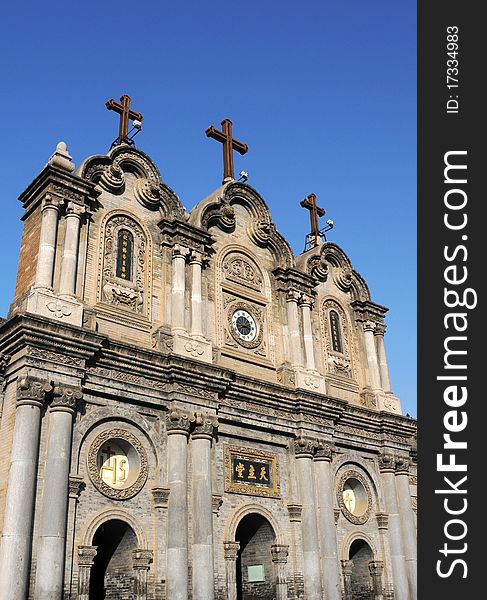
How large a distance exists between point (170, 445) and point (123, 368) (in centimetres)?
254

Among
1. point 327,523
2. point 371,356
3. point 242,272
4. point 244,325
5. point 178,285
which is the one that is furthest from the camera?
point 371,356

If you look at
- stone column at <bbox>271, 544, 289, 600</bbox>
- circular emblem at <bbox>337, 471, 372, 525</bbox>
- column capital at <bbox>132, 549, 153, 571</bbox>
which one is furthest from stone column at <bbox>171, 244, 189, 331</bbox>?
circular emblem at <bbox>337, 471, 372, 525</bbox>

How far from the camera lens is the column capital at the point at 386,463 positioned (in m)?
25.6

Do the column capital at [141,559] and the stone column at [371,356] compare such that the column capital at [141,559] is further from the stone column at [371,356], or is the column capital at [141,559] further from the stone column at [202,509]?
the stone column at [371,356]

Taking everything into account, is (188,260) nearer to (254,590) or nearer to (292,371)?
(292,371)

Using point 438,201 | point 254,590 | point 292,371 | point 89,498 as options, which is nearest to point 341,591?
point 254,590

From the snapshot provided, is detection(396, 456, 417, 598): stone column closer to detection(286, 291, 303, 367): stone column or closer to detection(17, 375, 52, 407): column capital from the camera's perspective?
detection(286, 291, 303, 367): stone column

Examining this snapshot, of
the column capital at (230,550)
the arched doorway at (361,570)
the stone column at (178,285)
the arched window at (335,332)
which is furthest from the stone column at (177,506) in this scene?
the arched window at (335,332)

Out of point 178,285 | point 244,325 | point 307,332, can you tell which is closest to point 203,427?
point 178,285

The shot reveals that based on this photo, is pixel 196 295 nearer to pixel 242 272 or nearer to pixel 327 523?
pixel 242 272

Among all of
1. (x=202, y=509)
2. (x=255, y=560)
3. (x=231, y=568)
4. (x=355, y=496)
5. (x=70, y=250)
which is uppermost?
(x=70, y=250)

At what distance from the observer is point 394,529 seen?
24.7 metres

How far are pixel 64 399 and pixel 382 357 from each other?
1519 cm

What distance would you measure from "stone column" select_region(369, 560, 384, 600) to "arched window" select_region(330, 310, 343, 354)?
787cm
